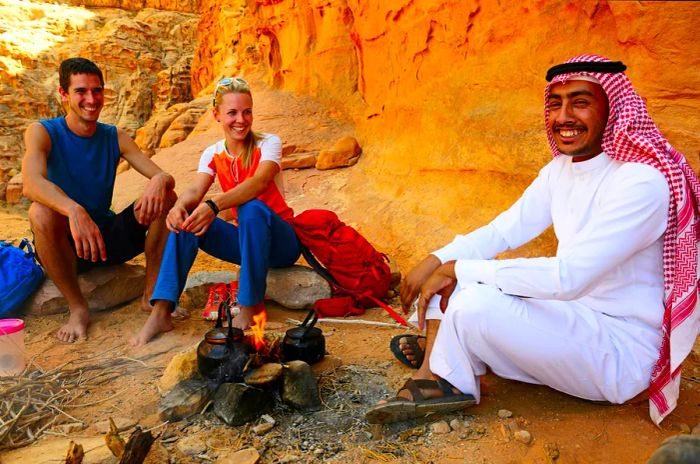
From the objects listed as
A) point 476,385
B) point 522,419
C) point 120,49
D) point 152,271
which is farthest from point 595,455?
point 120,49

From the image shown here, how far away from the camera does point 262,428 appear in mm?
2102

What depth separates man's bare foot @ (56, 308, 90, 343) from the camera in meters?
3.25

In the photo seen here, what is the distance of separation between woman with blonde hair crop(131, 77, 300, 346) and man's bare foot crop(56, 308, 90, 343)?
1.49ft

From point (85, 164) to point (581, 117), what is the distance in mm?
3060

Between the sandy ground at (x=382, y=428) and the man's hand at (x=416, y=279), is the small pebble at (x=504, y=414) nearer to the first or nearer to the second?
the sandy ground at (x=382, y=428)

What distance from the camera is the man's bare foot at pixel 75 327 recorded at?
3.25 m

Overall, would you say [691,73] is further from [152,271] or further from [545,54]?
[152,271]

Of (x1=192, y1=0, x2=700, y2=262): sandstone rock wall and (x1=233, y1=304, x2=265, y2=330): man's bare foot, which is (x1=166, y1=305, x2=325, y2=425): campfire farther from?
(x1=192, y1=0, x2=700, y2=262): sandstone rock wall

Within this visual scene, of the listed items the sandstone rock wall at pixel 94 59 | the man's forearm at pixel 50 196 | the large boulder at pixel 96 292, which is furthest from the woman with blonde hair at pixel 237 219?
the sandstone rock wall at pixel 94 59

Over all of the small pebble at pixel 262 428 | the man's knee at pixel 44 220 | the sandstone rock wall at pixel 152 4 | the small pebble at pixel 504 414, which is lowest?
the small pebble at pixel 262 428

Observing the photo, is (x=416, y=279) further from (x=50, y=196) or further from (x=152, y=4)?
(x=152, y=4)

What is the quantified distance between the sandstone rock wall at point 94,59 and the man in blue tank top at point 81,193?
386 inches

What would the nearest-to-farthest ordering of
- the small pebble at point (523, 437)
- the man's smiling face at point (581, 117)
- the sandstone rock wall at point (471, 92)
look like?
the small pebble at point (523, 437) → the man's smiling face at point (581, 117) → the sandstone rock wall at point (471, 92)

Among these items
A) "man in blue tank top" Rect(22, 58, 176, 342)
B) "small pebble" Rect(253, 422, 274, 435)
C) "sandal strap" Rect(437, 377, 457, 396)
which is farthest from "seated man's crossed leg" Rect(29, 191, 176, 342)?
"sandal strap" Rect(437, 377, 457, 396)
